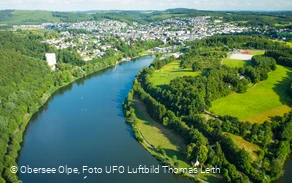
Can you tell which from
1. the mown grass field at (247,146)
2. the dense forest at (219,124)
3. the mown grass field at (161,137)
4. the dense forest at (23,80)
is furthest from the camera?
the dense forest at (23,80)

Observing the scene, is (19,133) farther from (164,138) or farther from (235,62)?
(235,62)

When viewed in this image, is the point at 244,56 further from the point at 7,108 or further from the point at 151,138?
the point at 7,108

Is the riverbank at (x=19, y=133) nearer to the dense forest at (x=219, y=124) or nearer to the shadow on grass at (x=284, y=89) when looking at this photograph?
the dense forest at (x=219, y=124)

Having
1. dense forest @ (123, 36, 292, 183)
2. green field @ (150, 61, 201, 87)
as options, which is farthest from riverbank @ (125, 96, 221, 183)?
green field @ (150, 61, 201, 87)

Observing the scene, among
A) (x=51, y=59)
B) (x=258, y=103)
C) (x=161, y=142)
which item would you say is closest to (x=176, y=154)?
(x=161, y=142)

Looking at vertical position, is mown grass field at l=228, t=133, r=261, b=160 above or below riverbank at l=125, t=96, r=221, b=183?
above

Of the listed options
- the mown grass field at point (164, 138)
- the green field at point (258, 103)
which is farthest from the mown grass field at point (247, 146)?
the mown grass field at point (164, 138)

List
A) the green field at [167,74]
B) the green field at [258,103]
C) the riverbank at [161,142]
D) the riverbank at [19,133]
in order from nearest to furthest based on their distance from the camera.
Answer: the riverbank at [19,133]
the riverbank at [161,142]
the green field at [258,103]
the green field at [167,74]

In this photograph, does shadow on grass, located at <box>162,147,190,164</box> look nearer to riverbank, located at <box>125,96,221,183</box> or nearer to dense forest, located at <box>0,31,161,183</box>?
riverbank, located at <box>125,96,221,183</box>
